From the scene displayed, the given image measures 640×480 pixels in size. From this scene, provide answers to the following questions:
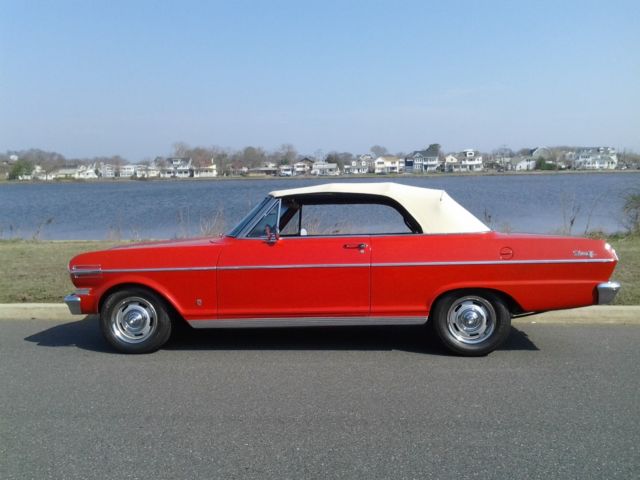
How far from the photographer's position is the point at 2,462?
3.59 meters

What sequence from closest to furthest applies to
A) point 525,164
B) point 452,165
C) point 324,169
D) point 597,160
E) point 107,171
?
point 324,169
point 597,160
point 525,164
point 452,165
point 107,171

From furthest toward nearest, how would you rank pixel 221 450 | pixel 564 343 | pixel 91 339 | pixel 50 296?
pixel 50 296
pixel 91 339
pixel 564 343
pixel 221 450

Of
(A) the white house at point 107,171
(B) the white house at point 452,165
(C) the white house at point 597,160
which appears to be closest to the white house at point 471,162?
(B) the white house at point 452,165

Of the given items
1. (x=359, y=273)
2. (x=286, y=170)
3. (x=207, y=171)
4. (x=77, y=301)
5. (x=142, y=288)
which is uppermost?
(x=207, y=171)

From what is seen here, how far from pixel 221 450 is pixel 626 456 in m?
2.42

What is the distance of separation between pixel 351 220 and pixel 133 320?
673 cm

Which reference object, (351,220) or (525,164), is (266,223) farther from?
(525,164)

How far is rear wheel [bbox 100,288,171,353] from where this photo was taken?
570 cm

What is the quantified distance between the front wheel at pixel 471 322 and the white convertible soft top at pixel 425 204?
65 centimetres

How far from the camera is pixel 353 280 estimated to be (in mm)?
5473

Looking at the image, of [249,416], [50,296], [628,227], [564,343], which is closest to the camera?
[249,416]

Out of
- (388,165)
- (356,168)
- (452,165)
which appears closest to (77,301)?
(356,168)

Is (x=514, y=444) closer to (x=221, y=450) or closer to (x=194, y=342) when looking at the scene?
(x=221, y=450)

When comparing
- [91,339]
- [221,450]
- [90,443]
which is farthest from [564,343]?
[91,339]
